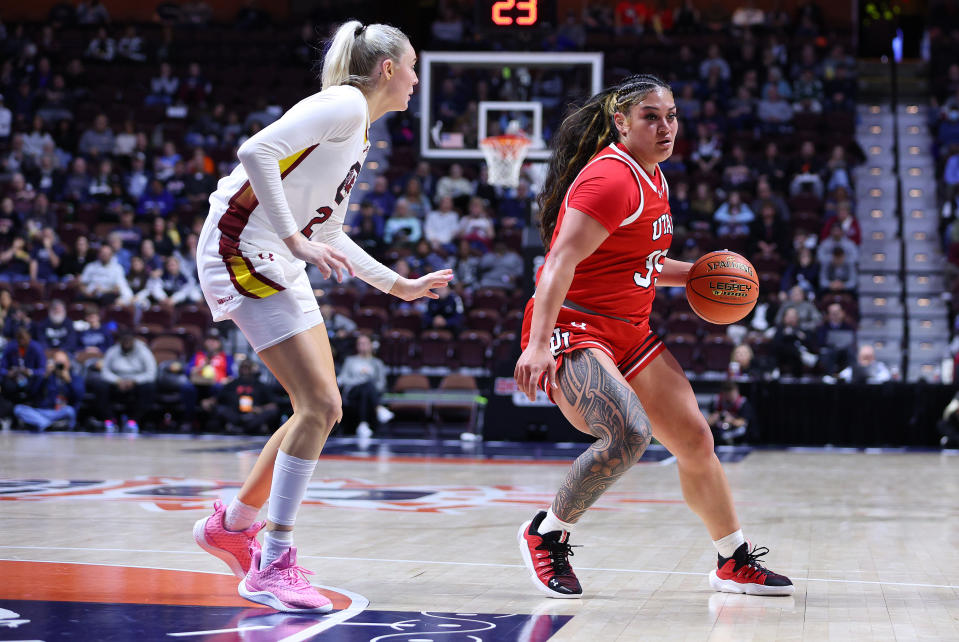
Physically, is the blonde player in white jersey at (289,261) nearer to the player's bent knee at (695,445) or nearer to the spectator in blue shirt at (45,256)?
the player's bent knee at (695,445)

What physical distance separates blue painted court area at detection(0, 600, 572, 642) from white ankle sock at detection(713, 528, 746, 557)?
0.76 meters

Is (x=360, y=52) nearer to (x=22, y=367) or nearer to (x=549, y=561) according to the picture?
(x=549, y=561)

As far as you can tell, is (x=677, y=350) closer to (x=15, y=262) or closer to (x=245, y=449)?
(x=245, y=449)

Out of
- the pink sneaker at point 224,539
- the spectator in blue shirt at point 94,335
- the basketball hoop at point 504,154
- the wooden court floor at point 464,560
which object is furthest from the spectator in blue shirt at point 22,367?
the pink sneaker at point 224,539

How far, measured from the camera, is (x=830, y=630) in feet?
10.4

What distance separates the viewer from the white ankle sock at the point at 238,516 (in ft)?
11.8

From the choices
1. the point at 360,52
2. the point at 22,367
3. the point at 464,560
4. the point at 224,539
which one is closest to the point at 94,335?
the point at 22,367

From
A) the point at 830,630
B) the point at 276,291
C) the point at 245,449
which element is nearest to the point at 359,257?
the point at 276,291

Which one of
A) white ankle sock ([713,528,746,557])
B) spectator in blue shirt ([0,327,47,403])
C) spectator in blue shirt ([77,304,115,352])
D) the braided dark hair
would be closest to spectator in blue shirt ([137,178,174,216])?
spectator in blue shirt ([77,304,115,352])

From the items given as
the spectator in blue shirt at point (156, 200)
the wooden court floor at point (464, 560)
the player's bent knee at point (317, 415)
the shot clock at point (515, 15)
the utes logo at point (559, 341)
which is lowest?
the wooden court floor at point (464, 560)

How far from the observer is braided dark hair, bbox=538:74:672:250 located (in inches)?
154

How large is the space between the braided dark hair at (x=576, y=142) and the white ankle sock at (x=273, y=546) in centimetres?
139

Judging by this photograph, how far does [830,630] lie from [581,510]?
88cm

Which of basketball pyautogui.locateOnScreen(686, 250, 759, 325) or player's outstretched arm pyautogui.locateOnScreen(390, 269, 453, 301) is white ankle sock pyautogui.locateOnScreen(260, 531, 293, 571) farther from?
basketball pyautogui.locateOnScreen(686, 250, 759, 325)
